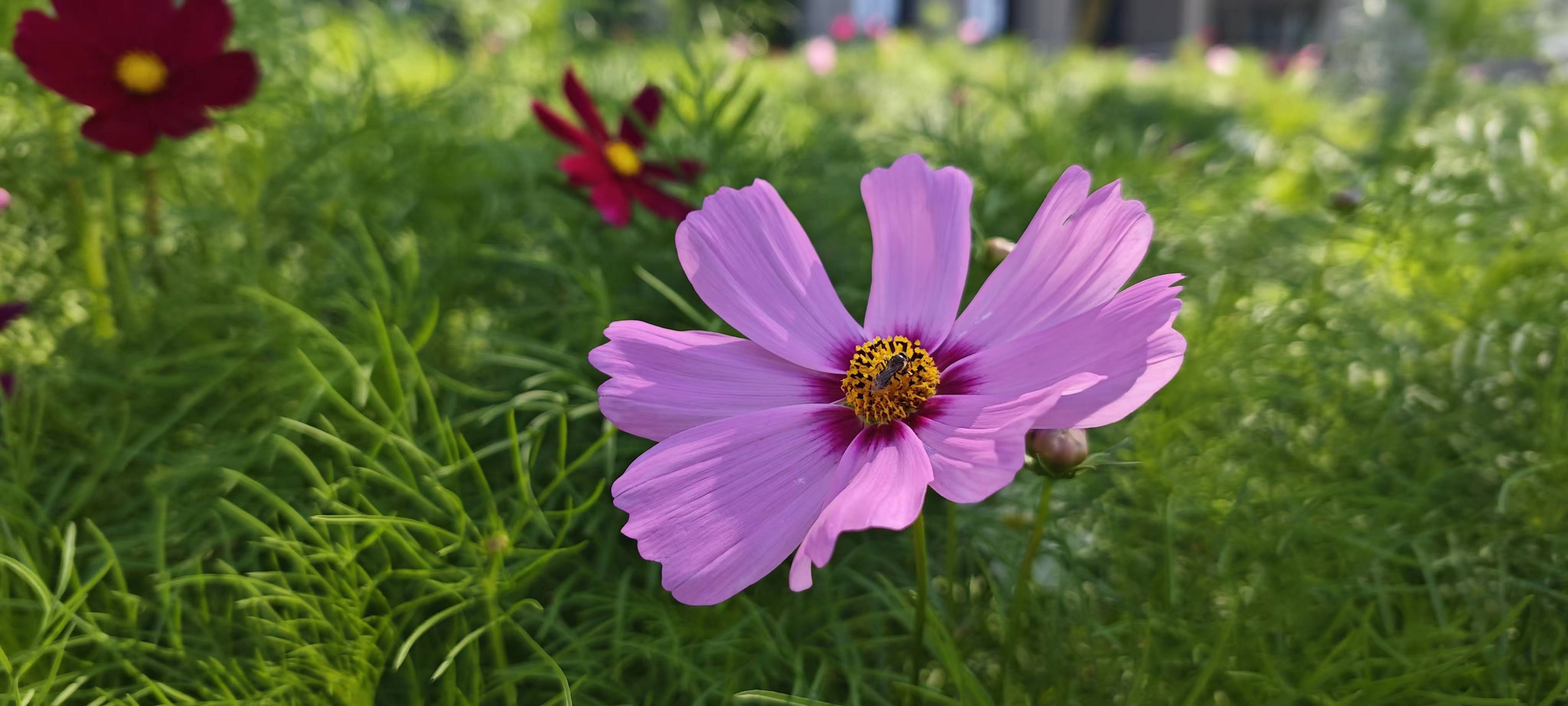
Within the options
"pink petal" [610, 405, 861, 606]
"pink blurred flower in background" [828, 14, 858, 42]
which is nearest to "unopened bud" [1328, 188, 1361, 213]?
"pink petal" [610, 405, 861, 606]

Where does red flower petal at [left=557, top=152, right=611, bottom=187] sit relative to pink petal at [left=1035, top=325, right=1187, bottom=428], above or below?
below

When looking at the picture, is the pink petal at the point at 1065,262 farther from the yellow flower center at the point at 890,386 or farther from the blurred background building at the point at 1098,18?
the blurred background building at the point at 1098,18

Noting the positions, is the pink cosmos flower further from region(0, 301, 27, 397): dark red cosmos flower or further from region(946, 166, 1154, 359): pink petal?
region(0, 301, 27, 397): dark red cosmos flower

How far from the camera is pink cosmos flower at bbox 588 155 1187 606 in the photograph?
319mm

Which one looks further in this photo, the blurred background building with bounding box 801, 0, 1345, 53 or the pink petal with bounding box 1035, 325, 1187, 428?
the blurred background building with bounding box 801, 0, 1345, 53

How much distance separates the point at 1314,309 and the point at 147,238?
90 cm

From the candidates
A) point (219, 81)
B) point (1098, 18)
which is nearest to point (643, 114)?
point (219, 81)

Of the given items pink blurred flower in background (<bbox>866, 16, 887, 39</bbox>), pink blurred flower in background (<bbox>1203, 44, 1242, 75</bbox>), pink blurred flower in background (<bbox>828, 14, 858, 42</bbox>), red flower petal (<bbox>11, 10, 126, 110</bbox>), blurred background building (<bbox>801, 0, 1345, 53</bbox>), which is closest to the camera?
red flower petal (<bbox>11, 10, 126, 110</bbox>)

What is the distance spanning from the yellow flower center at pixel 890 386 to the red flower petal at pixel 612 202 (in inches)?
14.5

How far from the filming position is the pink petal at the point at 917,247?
39 centimetres

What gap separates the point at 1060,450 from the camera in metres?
0.36

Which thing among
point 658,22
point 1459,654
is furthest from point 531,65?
point 658,22

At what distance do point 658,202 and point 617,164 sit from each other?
0.07 meters

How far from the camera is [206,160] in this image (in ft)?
2.90
